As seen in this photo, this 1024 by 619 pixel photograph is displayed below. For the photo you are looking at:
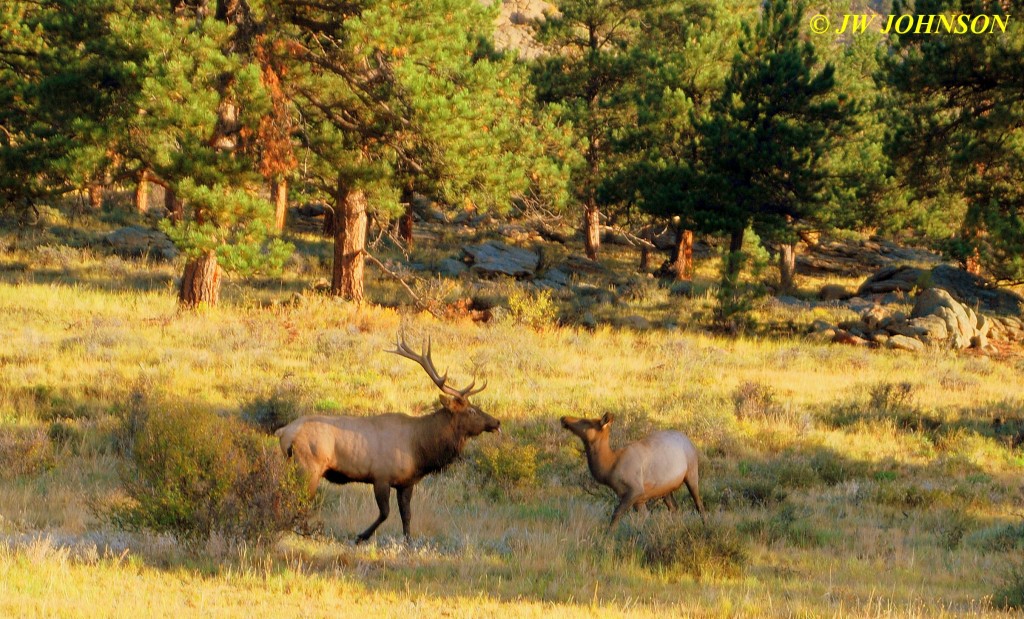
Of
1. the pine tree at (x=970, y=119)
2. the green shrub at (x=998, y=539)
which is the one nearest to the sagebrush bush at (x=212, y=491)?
the green shrub at (x=998, y=539)

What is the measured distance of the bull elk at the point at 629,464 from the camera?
9781mm

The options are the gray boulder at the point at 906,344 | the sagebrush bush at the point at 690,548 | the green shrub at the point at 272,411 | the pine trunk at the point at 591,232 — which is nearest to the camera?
the sagebrush bush at the point at 690,548

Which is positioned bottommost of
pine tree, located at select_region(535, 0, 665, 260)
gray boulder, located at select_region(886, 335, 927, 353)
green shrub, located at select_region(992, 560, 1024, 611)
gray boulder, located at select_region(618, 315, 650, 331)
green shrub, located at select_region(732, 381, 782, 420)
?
green shrub, located at select_region(732, 381, 782, 420)

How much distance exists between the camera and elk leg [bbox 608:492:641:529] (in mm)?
9516

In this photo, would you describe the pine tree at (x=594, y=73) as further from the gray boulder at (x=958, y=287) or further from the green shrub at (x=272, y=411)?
the green shrub at (x=272, y=411)

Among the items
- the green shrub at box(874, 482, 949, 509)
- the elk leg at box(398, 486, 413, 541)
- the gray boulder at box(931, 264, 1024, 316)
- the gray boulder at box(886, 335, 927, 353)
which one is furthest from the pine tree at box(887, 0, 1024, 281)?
the elk leg at box(398, 486, 413, 541)

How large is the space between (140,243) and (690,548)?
26118mm

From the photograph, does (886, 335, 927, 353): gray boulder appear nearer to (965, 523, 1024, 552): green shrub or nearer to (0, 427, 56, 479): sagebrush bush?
(965, 523, 1024, 552): green shrub

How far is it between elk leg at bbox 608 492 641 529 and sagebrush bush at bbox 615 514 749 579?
374 millimetres

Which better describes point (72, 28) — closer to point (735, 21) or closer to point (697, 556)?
point (697, 556)

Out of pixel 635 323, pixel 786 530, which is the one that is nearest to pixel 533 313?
pixel 635 323

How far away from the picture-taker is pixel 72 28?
1841 cm

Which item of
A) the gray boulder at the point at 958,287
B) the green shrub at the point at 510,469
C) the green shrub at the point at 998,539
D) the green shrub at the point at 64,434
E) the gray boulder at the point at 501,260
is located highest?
the gray boulder at the point at 958,287

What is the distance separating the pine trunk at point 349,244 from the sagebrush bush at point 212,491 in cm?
1554
